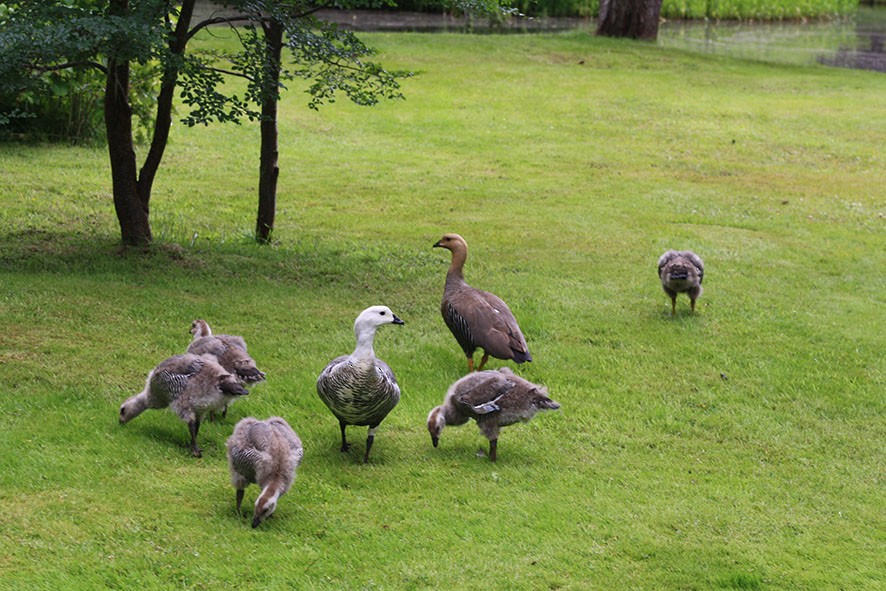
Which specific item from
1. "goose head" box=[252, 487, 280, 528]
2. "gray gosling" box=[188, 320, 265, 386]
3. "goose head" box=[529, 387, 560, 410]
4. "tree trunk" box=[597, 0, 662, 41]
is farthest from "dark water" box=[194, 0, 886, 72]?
"goose head" box=[252, 487, 280, 528]

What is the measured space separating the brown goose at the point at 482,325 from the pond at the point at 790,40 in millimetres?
25333

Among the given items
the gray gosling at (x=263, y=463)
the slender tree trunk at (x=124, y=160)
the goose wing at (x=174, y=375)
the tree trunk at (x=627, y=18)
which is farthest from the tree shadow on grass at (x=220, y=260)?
the tree trunk at (x=627, y=18)

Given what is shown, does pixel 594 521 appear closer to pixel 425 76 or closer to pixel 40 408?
pixel 40 408

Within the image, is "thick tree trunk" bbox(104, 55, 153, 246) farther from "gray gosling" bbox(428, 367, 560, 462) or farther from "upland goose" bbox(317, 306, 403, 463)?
"gray gosling" bbox(428, 367, 560, 462)

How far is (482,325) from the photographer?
343 inches

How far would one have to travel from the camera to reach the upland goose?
6816 mm

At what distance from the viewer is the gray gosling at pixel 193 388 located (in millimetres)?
6969

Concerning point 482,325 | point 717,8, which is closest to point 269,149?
point 482,325

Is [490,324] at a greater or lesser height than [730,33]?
lesser

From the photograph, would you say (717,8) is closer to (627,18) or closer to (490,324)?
(627,18)

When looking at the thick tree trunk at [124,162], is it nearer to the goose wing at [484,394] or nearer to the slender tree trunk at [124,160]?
the slender tree trunk at [124,160]

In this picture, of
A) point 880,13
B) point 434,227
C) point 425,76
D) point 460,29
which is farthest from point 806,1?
point 434,227

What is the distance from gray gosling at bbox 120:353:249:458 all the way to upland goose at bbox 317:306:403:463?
0.58m

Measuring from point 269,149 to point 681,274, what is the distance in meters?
4.69
